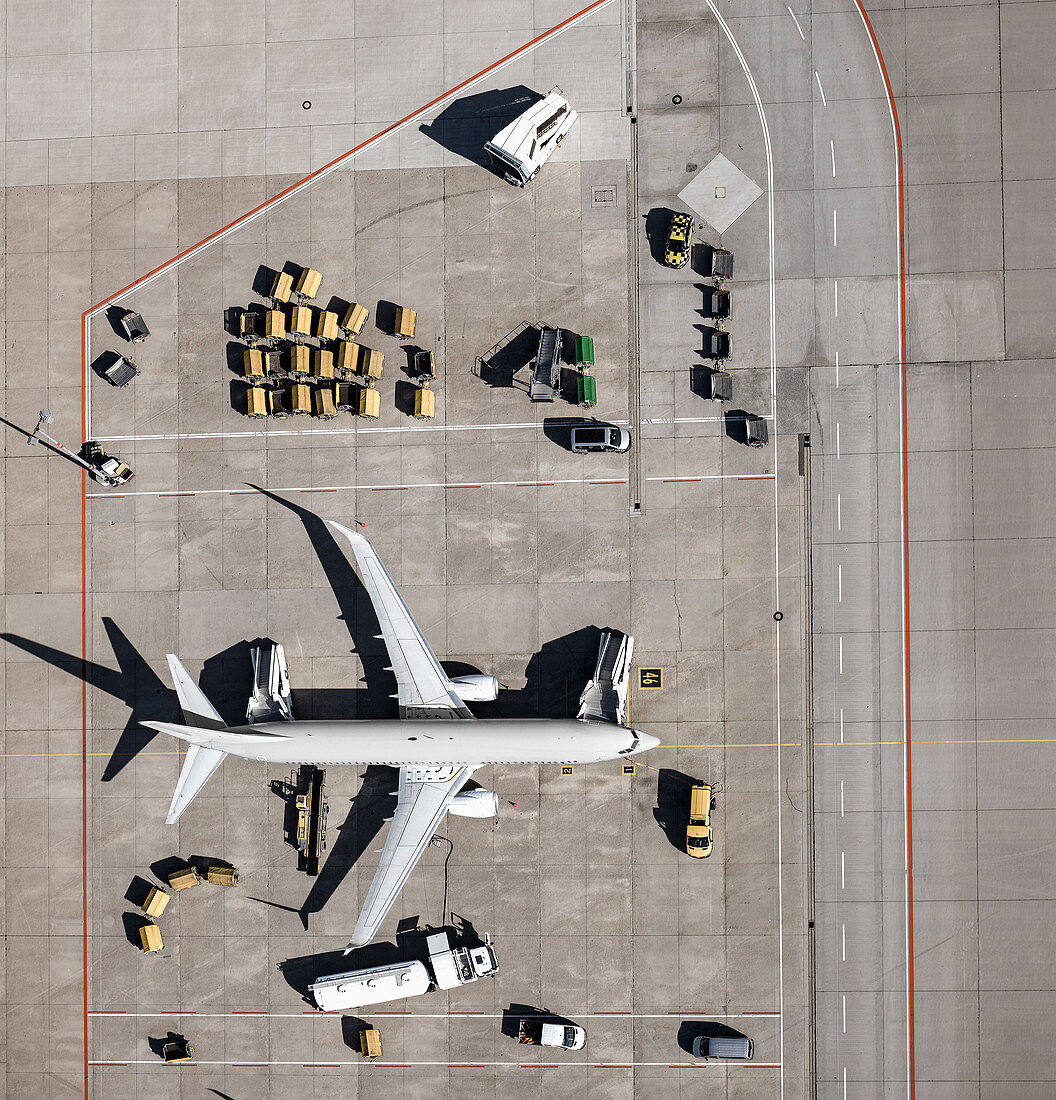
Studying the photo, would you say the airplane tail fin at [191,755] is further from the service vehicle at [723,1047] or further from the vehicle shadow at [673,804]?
the service vehicle at [723,1047]

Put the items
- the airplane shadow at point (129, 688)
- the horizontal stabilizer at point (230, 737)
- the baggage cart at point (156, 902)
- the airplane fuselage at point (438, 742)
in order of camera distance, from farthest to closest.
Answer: the airplane shadow at point (129, 688), the baggage cart at point (156, 902), the airplane fuselage at point (438, 742), the horizontal stabilizer at point (230, 737)

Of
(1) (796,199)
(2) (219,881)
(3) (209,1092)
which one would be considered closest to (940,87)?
(1) (796,199)

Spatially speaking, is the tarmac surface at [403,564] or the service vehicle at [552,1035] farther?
the tarmac surface at [403,564]

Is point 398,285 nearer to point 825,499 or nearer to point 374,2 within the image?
point 374,2

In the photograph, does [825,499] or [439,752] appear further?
[825,499]

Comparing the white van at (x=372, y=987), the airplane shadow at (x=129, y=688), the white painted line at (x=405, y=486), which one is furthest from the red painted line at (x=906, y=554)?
the airplane shadow at (x=129, y=688)

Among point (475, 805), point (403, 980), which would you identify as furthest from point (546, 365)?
point (403, 980)

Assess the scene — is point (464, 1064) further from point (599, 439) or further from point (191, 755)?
point (599, 439)
